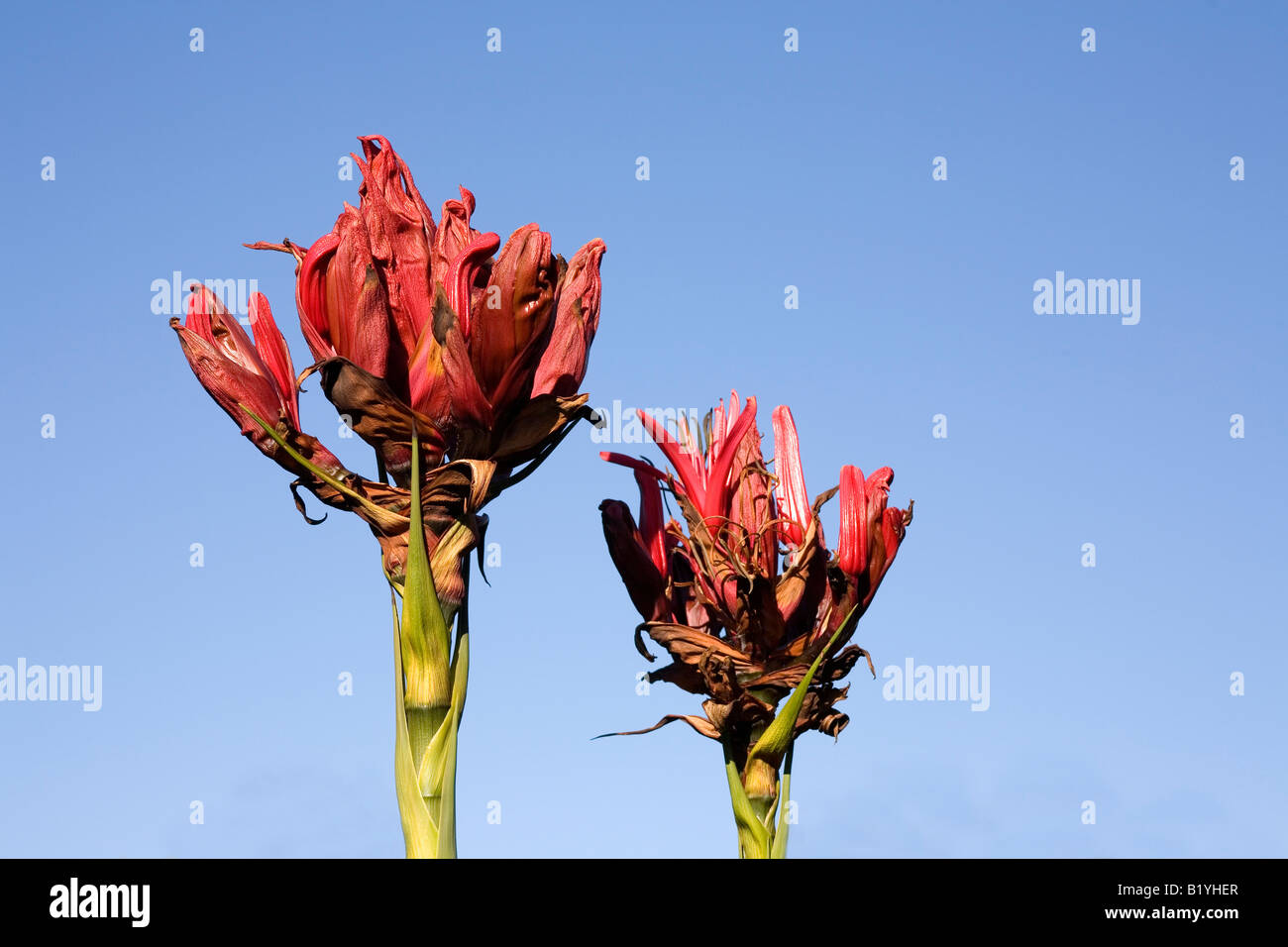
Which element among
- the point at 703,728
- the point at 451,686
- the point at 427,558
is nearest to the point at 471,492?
the point at 427,558

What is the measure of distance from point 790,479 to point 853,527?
597 millimetres

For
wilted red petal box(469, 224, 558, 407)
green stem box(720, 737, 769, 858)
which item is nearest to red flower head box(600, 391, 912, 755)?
green stem box(720, 737, 769, 858)

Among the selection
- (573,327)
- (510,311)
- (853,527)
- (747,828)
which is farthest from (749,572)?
(510,311)

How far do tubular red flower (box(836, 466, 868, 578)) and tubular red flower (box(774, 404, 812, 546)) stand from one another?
0.27 meters

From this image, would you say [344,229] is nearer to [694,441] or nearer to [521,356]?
[521,356]

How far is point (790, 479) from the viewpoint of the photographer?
11.2 m

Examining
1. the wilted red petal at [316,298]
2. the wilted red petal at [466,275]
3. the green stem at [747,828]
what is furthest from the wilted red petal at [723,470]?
the wilted red petal at [316,298]

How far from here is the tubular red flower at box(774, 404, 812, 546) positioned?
36.3 feet

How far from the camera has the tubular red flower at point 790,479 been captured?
1108 cm

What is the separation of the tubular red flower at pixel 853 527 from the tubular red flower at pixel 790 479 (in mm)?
267

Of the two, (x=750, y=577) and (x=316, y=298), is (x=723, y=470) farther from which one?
(x=316, y=298)

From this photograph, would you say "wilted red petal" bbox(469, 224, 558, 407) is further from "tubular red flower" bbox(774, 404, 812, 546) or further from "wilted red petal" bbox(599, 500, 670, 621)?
"tubular red flower" bbox(774, 404, 812, 546)

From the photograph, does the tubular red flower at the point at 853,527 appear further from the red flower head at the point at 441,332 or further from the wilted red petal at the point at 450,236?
the wilted red petal at the point at 450,236

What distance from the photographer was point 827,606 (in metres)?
11.0
